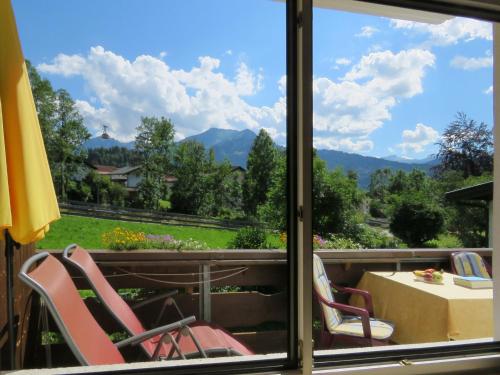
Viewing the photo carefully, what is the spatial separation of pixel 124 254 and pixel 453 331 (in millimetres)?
2455

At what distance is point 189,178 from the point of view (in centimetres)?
677

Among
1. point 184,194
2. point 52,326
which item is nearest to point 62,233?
point 184,194

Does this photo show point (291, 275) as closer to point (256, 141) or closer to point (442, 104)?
point (256, 141)

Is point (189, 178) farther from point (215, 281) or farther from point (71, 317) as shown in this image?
point (71, 317)

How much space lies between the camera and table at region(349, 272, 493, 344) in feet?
8.39

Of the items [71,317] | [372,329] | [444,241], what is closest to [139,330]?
[71,317]

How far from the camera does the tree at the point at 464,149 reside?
22.5 feet

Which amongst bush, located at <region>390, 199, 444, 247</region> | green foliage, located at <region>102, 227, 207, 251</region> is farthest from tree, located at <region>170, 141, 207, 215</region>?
bush, located at <region>390, 199, 444, 247</region>

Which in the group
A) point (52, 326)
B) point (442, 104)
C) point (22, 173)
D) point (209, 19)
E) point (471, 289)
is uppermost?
point (209, 19)

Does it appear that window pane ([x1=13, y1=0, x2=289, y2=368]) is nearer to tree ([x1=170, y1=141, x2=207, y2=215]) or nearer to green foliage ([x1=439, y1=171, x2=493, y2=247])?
tree ([x1=170, y1=141, x2=207, y2=215])

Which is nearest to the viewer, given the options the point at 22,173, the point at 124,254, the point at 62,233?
the point at 22,173

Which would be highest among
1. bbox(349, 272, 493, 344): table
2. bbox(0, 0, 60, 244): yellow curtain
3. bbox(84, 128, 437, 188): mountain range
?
bbox(84, 128, 437, 188): mountain range

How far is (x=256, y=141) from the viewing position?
6.88 meters

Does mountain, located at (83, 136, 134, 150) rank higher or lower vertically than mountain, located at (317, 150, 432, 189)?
higher
